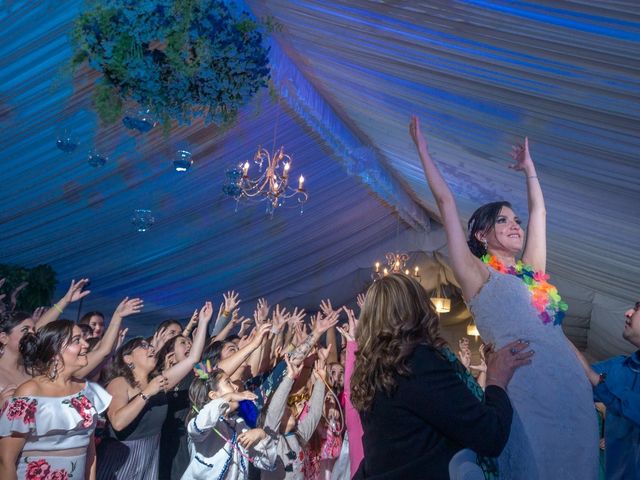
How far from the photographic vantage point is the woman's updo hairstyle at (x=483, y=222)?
81.5 inches

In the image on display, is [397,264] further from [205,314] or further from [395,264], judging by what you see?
[205,314]

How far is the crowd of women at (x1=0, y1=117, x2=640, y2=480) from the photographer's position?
1.45m

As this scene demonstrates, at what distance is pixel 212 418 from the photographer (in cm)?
306

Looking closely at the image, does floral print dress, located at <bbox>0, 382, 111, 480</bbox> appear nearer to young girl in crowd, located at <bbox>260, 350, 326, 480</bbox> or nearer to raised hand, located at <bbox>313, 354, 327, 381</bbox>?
young girl in crowd, located at <bbox>260, 350, 326, 480</bbox>

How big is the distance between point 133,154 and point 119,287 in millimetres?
3509

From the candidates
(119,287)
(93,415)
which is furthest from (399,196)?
(93,415)

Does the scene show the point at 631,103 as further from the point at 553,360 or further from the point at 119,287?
the point at 119,287

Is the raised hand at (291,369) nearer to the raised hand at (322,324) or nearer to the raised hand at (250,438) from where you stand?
the raised hand at (322,324)

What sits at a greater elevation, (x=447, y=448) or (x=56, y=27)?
(x=56, y=27)

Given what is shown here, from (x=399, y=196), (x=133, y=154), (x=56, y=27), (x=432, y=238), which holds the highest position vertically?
(x=56, y=27)

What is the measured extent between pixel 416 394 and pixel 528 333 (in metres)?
0.48

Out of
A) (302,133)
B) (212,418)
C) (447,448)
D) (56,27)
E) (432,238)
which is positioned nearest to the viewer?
(447,448)

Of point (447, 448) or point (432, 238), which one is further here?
point (432, 238)

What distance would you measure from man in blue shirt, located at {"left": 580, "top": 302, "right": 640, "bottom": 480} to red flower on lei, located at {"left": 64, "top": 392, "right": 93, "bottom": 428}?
7.51 feet
